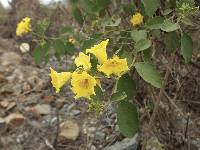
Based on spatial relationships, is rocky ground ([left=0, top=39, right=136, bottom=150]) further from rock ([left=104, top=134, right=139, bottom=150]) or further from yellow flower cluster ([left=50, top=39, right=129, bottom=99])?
yellow flower cluster ([left=50, top=39, right=129, bottom=99])

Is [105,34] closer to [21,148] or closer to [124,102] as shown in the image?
[124,102]

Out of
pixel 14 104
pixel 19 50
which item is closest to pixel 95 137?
pixel 14 104

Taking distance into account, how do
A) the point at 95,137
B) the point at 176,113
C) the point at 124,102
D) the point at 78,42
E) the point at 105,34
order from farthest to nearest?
1. the point at 95,137
2. the point at 78,42
3. the point at 176,113
4. the point at 105,34
5. the point at 124,102

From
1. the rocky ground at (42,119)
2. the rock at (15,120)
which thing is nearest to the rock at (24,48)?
the rocky ground at (42,119)

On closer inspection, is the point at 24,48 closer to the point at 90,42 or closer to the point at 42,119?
the point at 42,119

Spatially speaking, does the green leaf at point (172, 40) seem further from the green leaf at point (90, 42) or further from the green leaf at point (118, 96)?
the green leaf at point (118, 96)

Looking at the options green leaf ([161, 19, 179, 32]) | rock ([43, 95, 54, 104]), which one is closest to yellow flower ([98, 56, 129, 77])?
green leaf ([161, 19, 179, 32])
